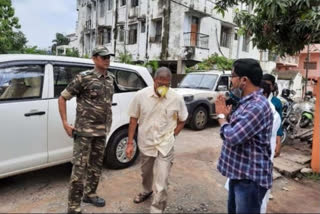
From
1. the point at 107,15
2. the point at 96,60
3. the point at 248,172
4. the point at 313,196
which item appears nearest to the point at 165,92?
the point at 96,60

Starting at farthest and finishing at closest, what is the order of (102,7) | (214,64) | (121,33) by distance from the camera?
(102,7) → (121,33) → (214,64)

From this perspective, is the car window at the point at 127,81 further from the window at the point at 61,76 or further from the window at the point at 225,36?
the window at the point at 225,36

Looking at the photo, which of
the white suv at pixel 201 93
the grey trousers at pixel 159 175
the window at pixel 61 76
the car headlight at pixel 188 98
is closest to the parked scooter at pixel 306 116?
the white suv at pixel 201 93

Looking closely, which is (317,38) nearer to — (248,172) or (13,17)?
(248,172)

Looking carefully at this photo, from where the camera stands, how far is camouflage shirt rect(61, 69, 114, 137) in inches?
122

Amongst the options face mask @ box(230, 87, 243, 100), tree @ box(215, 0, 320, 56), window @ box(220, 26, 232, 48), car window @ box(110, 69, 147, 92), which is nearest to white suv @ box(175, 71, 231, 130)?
tree @ box(215, 0, 320, 56)

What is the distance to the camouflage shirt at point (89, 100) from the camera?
310cm

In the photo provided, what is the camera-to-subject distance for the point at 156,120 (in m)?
3.23

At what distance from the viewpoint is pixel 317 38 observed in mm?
4863

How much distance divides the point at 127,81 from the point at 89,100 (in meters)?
1.68

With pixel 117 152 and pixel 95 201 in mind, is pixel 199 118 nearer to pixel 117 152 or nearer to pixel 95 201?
pixel 117 152

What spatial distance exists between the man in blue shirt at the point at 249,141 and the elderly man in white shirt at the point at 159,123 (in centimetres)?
112

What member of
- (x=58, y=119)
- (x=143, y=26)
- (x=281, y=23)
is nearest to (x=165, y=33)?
(x=143, y=26)

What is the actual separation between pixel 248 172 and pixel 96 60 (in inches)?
79.3
